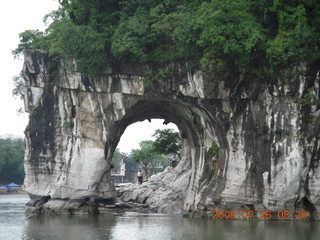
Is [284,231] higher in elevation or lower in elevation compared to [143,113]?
lower

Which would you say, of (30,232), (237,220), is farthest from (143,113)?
(30,232)

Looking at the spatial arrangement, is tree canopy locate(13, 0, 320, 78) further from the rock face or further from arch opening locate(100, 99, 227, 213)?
arch opening locate(100, 99, 227, 213)

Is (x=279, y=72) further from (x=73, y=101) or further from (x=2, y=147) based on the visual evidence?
(x=2, y=147)

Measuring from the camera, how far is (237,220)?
16.0 meters

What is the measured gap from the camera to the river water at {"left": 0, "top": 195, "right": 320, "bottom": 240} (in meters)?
12.4

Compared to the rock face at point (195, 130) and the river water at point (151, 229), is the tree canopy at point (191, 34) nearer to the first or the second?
the rock face at point (195, 130)

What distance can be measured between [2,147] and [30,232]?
107 feet

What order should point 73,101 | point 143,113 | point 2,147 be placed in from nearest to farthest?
point 73,101
point 143,113
point 2,147

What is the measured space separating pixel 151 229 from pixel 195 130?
6.49m
